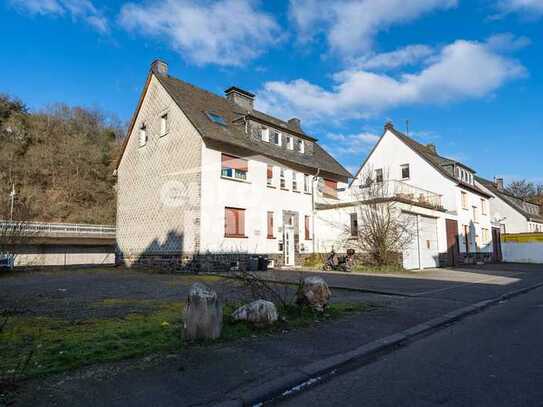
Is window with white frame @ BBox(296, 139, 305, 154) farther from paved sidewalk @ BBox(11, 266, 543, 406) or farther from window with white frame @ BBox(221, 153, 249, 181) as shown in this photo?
paved sidewalk @ BBox(11, 266, 543, 406)

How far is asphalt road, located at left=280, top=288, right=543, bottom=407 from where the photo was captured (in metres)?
3.94

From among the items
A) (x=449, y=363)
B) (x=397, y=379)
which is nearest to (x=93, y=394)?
(x=397, y=379)

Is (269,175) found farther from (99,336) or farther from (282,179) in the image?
(99,336)

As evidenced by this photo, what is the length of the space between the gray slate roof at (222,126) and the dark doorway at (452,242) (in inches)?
343

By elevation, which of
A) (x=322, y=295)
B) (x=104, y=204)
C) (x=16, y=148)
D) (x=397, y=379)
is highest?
(x=16, y=148)

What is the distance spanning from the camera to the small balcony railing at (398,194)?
22828mm

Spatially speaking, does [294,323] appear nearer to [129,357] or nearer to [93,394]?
[129,357]

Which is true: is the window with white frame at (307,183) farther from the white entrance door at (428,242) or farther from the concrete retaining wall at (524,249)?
the concrete retaining wall at (524,249)

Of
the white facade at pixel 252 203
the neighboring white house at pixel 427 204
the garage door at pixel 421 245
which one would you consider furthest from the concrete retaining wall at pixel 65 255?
the garage door at pixel 421 245

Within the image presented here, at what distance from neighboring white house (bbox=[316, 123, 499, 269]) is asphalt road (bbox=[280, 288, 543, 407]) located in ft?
50.3

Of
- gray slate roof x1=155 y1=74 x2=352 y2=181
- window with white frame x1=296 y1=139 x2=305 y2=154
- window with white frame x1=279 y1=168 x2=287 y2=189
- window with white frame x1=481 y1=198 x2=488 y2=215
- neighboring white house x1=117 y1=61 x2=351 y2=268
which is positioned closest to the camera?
neighboring white house x1=117 y1=61 x2=351 y2=268

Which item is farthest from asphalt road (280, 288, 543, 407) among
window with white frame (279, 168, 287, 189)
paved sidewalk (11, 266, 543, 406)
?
window with white frame (279, 168, 287, 189)

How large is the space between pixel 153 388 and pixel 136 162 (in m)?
22.7

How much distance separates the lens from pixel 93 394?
378cm
